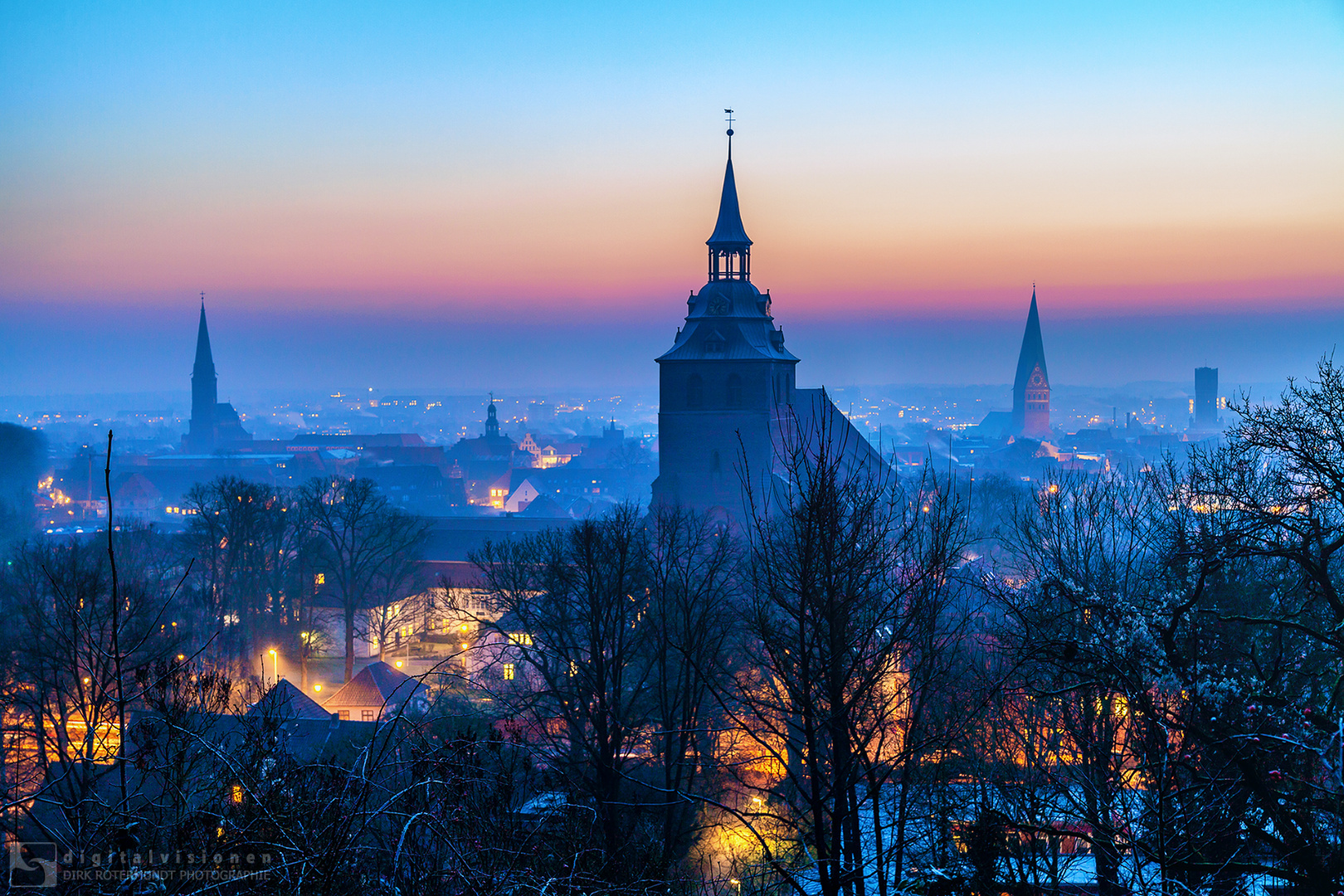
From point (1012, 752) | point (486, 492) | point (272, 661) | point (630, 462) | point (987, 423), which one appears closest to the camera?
point (1012, 752)

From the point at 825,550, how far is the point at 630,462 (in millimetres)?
120429

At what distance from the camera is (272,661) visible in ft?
117

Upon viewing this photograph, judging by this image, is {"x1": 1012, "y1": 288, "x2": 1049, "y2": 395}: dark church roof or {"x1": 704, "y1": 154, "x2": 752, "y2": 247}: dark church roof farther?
{"x1": 1012, "y1": 288, "x2": 1049, "y2": 395}: dark church roof

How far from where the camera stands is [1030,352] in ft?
456

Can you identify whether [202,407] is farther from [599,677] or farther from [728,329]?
[599,677]

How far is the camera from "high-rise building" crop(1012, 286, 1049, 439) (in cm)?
13825

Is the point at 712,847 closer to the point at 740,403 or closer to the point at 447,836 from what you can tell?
the point at 447,836

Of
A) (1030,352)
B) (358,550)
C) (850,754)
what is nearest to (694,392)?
(358,550)

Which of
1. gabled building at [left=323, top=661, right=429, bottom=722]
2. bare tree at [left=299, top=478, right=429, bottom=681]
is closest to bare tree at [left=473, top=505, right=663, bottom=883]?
gabled building at [left=323, top=661, right=429, bottom=722]

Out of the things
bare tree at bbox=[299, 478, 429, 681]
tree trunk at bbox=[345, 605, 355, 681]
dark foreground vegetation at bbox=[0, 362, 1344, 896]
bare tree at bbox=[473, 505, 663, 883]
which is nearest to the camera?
dark foreground vegetation at bbox=[0, 362, 1344, 896]

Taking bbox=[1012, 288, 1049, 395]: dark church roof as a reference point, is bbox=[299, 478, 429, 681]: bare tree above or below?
below

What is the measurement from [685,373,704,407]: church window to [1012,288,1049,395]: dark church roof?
340 feet

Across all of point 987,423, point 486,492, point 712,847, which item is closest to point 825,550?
point 712,847

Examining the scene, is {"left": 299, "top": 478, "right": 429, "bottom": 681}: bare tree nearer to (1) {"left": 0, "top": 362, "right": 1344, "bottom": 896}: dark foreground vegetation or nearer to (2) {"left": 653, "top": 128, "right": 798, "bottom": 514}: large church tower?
(2) {"left": 653, "top": 128, "right": 798, "bottom": 514}: large church tower
